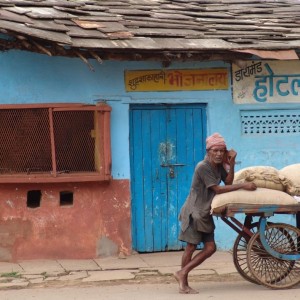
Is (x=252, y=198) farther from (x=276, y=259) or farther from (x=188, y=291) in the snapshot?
(x=188, y=291)

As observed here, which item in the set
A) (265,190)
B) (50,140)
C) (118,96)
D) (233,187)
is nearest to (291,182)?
(265,190)

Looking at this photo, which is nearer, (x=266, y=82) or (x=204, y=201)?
(x=204, y=201)

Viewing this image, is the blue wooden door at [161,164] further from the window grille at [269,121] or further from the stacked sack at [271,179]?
the stacked sack at [271,179]

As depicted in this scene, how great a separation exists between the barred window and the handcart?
273cm

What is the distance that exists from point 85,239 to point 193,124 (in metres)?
2.23

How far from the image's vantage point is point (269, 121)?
10594 millimetres

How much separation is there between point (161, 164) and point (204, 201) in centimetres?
279

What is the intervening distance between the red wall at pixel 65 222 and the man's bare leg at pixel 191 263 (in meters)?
2.53

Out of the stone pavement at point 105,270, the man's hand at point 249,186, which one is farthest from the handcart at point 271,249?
the stone pavement at point 105,270

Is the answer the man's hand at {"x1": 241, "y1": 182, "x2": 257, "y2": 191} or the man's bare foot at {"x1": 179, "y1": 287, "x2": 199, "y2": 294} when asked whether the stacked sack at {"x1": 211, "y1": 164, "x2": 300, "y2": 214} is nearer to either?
the man's hand at {"x1": 241, "y1": 182, "x2": 257, "y2": 191}

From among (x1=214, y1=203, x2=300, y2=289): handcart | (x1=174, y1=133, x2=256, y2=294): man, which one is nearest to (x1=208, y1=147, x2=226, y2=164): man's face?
(x1=174, y1=133, x2=256, y2=294): man

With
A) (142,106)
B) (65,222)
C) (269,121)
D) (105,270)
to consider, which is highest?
(142,106)

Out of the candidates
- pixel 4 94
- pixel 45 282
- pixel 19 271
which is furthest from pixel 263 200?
pixel 4 94

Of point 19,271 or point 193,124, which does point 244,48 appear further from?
point 19,271
